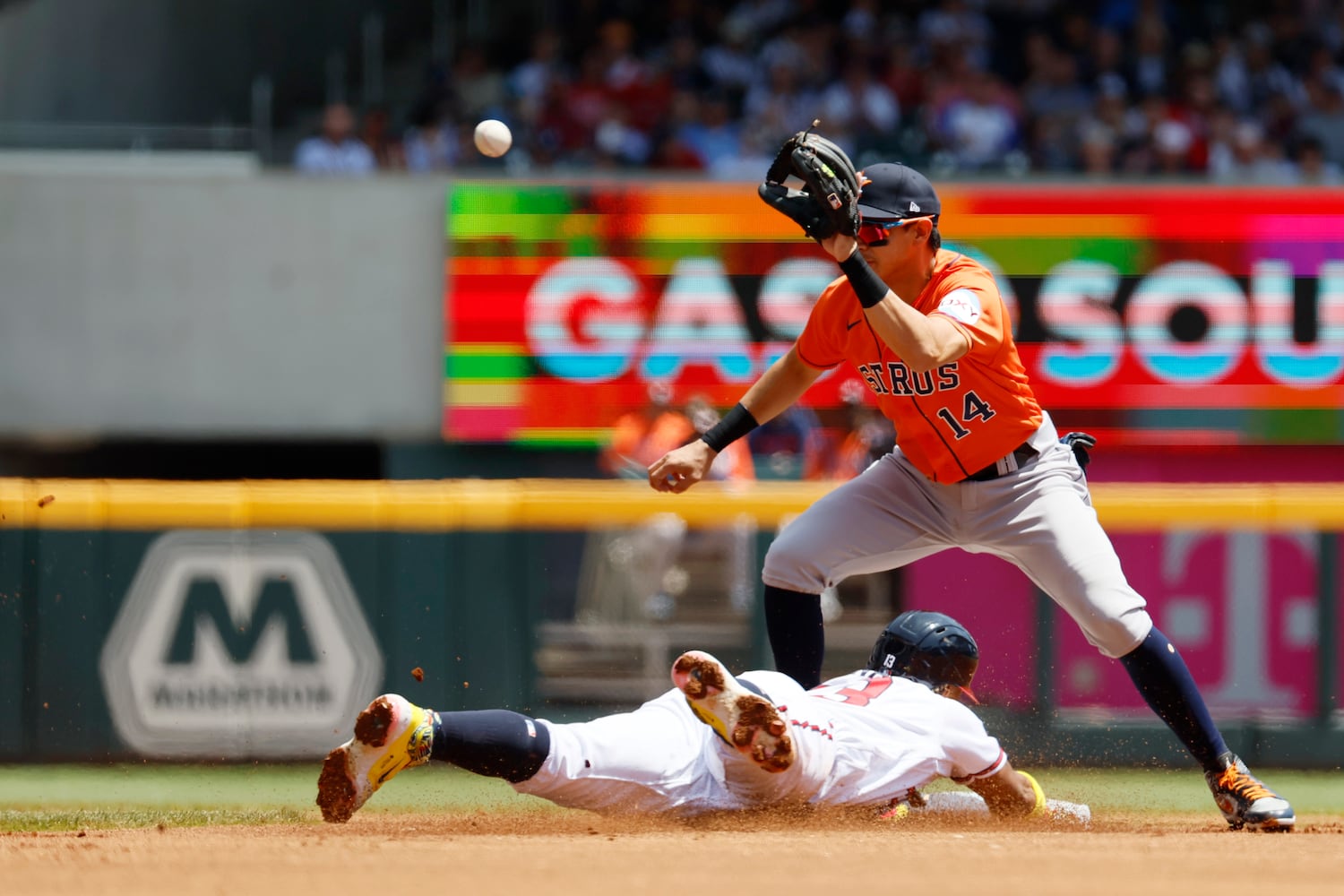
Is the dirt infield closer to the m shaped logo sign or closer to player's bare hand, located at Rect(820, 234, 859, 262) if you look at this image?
player's bare hand, located at Rect(820, 234, 859, 262)

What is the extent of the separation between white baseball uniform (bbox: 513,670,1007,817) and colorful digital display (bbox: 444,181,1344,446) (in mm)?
5937

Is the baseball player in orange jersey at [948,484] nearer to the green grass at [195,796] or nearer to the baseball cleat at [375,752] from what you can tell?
the baseball cleat at [375,752]

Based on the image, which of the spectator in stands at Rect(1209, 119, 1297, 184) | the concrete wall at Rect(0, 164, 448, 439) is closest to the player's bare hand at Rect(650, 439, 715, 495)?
the concrete wall at Rect(0, 164, 448, 439)

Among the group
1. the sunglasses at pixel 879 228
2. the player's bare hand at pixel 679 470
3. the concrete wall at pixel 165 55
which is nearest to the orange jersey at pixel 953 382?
the sunglasses at pixel 879 228

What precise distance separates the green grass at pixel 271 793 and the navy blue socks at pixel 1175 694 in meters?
1.02

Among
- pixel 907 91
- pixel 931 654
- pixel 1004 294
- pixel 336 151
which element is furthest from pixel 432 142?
pixel 931 654

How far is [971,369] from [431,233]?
653 centimetres

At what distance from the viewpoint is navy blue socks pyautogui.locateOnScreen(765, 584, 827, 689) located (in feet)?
16.5

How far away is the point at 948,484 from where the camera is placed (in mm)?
4895

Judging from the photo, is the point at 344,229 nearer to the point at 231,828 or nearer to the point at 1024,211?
the point at 1024,211

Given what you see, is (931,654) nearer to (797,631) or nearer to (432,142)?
(797,631)

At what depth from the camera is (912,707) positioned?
4535 millimetres

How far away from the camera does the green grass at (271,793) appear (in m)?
5.41

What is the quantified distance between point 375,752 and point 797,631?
139 cm
